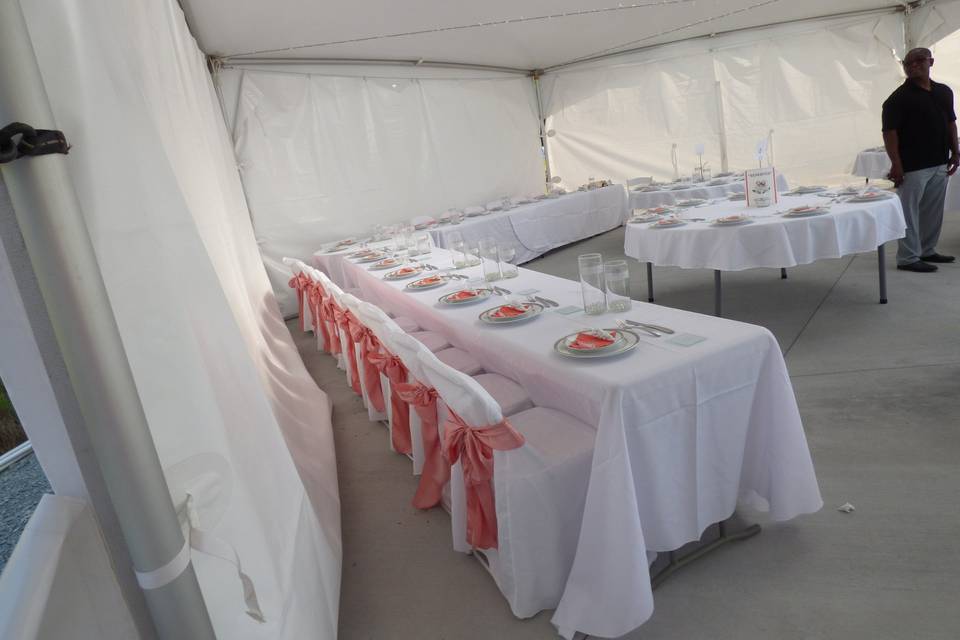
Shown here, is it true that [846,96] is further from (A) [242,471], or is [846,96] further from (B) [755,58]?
(A) [242,471]

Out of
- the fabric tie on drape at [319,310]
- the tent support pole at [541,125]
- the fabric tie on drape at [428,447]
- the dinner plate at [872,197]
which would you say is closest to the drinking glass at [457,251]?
the fabric tie on drape at [319,310]

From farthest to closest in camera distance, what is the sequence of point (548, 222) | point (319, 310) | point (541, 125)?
point (541, 125) → point (548, 222) → point (319, 310)

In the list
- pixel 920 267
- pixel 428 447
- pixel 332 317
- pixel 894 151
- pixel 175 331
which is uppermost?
pixel 175 331

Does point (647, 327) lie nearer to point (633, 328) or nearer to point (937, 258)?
point (633, 328)

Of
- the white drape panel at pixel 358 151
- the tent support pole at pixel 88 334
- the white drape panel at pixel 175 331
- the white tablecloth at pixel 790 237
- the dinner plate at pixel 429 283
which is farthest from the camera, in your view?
the white drape panel at pixel 358 151

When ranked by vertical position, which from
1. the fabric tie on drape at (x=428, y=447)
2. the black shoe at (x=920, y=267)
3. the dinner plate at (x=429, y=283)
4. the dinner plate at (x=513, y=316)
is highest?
the dinner plate at (x=429, y=283)

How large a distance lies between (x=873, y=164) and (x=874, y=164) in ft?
0.05

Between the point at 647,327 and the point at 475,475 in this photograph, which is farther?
the point at 647,327

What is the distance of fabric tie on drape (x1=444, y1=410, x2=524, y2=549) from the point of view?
163cm

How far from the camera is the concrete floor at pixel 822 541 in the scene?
1559 millimetres

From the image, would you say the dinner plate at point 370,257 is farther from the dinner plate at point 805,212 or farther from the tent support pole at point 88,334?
the tent support pole at point 88,334

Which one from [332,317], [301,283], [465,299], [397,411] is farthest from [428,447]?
[301,283]

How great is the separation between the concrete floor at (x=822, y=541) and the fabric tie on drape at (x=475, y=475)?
23 centimetres

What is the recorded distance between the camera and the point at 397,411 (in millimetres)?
2564
